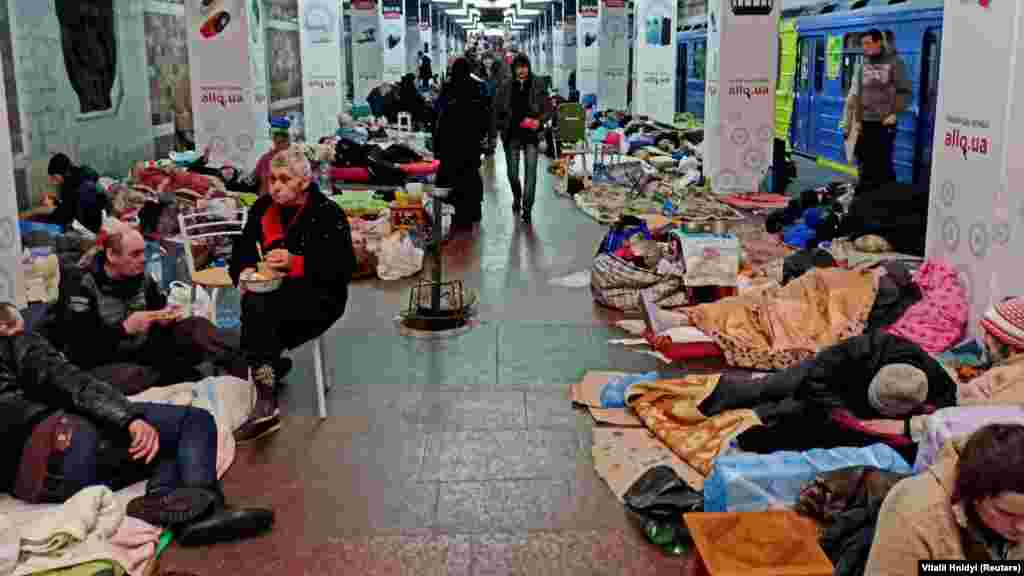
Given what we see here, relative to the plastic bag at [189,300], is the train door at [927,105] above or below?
above

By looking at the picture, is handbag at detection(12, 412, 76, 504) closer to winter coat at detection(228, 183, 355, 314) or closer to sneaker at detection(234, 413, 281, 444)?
sneaker at detection(234, 413, 281, 444)

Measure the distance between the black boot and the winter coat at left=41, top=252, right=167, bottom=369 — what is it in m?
1.34

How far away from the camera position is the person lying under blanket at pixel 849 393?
4.54 m

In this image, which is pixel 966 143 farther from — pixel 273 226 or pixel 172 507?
pixel 172 507

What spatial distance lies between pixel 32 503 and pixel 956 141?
533 cm

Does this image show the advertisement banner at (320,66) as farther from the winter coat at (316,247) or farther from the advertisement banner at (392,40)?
the winter coat at (316,247)

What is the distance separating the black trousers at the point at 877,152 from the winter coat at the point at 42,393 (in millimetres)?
7804

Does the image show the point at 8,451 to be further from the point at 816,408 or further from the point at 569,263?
the point at 569,263

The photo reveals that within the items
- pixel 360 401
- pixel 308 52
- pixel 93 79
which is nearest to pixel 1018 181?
pixel 360 401

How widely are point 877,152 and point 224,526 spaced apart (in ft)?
26.0

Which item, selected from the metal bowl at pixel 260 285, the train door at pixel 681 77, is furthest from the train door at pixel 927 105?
the train door at pixel 681 77

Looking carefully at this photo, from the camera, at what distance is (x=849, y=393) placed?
4766mm

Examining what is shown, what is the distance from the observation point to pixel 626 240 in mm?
8031

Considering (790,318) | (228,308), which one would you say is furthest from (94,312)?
(790,318)
